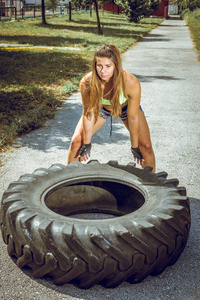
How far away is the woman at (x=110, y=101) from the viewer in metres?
3.23

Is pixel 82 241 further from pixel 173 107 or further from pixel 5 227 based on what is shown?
pixel 173 107

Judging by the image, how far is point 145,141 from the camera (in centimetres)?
390

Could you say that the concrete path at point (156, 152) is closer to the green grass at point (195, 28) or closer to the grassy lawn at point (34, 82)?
the grassy lawn at point (34, 82)

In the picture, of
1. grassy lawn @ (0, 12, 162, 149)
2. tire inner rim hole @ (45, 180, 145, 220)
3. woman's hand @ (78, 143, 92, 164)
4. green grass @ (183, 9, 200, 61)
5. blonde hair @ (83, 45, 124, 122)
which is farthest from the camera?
green grass @ (183, 9, 200, 61)

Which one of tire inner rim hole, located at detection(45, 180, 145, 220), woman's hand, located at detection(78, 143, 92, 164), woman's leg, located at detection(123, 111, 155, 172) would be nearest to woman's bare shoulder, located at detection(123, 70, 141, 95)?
woman's leg, located at detection(123, 111, 155, 172)

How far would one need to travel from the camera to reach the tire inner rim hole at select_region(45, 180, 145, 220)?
11.0 ft

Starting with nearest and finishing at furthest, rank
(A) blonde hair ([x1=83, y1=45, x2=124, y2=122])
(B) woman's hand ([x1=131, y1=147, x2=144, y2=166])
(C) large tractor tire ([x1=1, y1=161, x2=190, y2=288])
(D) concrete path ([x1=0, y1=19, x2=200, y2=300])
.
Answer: (C) large tractor tire ([x1=1, y1=161, x2=190, y2=288])
(D) concrete path ([x1=0, y1=19, x2=200, y2=300])
(A) blonde hair ([x1=83, y1=45, x2=124, y2=122])
(B) woman's hand ([x1=131, y1=147, x2=144, y2=166])

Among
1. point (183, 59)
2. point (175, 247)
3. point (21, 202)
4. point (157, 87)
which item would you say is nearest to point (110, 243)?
point (175, 247)

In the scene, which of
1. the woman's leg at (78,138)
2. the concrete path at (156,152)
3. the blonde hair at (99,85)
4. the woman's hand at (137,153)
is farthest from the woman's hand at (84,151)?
the concrete path at (156,152)

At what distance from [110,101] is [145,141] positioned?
0.65 meters

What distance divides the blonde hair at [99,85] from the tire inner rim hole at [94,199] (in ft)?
2.25

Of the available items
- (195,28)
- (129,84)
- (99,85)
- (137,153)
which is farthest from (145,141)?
(195,28)

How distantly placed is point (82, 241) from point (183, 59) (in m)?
12.5

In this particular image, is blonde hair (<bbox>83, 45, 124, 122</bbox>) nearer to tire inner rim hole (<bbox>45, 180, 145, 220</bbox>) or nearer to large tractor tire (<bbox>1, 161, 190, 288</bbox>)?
tire inner rim hole (<bbox>45, 180, 145, 220</bbox>)
